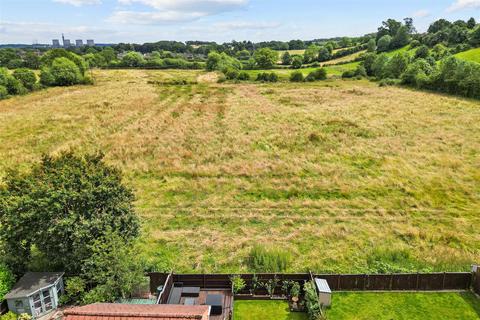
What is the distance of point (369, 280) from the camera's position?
45.0 feet

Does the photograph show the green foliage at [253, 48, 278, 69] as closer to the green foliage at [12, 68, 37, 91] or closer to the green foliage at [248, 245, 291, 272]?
the green foliage at [12, 68, 37, 91]

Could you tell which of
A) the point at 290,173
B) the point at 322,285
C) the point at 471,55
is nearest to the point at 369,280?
the point at 322,285

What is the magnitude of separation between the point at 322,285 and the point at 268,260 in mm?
3031

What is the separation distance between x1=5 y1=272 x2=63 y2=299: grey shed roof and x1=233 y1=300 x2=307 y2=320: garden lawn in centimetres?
716

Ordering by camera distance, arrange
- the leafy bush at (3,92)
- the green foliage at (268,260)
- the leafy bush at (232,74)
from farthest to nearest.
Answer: the leafy bush at (232,74) < the leafy bush at (3,92) < the green foliage at (268,260)

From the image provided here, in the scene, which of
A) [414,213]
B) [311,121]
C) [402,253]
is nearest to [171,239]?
[402,253]

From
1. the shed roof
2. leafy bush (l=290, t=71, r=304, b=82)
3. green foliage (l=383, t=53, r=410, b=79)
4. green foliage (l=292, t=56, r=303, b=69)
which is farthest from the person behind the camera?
green foliage (l=292, t=56, r=303, b=69)

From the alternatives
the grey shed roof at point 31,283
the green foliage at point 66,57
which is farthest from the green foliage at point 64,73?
the grey shed roof at point 31,283

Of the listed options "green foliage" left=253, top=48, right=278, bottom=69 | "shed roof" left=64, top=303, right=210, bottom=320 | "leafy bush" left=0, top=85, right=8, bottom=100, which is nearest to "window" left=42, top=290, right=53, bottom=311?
"shed roof" left=64, top=303, right=210, bottom=320

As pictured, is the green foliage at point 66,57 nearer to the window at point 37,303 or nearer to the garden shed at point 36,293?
the garden shed at point 36,293

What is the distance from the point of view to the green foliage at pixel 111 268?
40.9ft

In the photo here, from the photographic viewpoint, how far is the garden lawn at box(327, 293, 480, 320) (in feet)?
40.9

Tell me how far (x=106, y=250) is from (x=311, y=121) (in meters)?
33.2

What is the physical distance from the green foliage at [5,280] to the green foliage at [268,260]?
9732 mm
